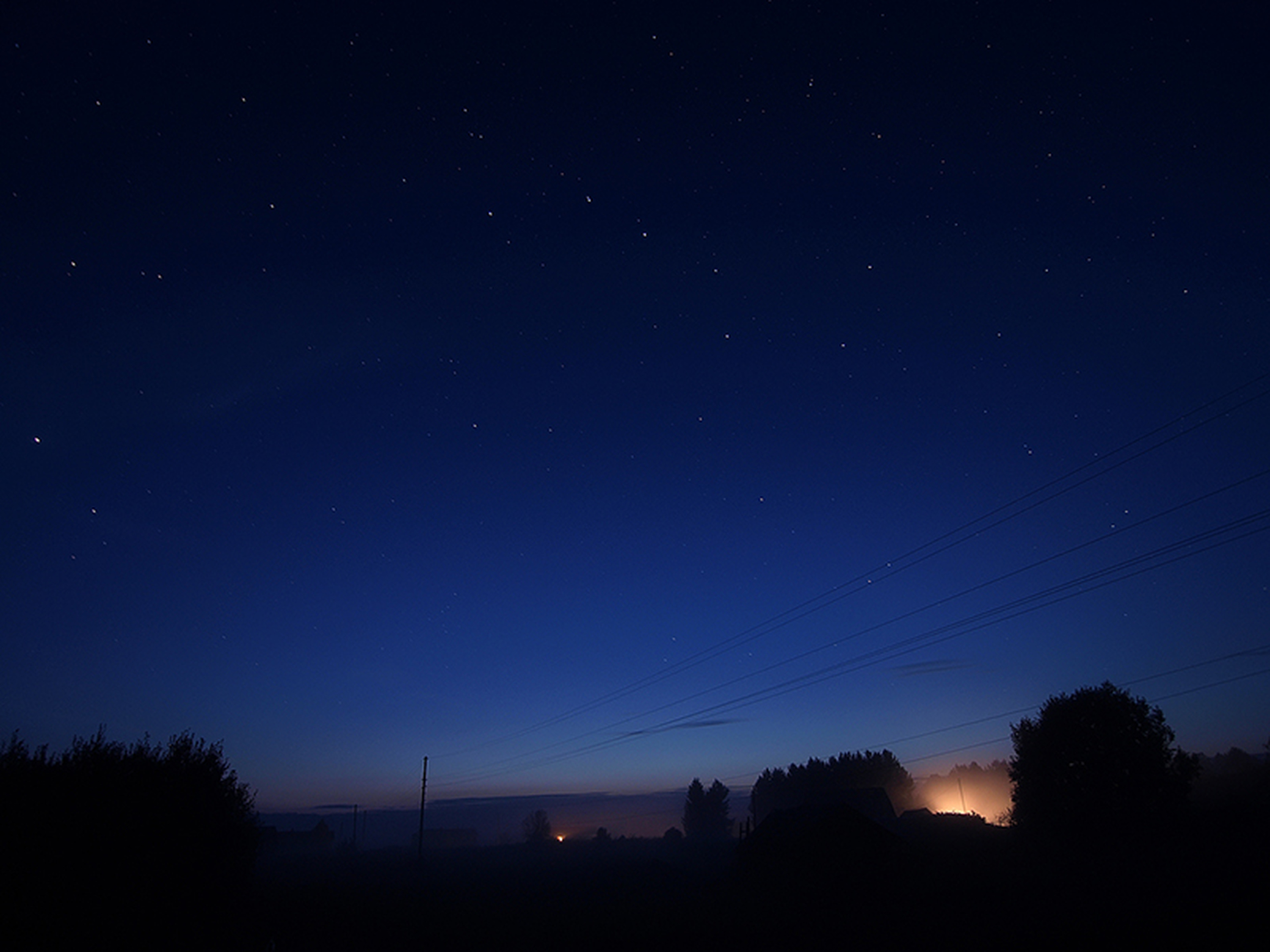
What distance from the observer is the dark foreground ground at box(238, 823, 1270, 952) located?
2047 centimetres

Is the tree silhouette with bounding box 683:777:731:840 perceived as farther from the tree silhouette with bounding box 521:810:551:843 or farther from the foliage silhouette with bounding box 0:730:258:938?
the foliage silhouette with bounding box 0:730:258:938

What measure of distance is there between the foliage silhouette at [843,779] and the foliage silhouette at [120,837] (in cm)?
11254

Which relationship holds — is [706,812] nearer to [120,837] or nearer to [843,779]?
[843,779]

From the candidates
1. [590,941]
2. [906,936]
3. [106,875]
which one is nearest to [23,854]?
[106,875]

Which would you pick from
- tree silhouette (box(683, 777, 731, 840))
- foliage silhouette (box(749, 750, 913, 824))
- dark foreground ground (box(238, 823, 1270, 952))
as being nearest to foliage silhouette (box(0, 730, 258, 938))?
dark foreground ground (box(238, 823, 1270, 952))

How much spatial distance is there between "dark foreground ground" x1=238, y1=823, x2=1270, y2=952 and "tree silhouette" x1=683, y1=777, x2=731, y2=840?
103732mm

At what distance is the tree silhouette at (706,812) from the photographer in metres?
139

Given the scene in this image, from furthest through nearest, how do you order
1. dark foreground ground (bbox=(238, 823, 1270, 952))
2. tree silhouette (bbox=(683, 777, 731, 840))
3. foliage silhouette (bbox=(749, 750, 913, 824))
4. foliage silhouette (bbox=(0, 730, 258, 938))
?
tree silhouette (bbox=(683, 777, 731, 840))
foliage silhouette (bbox=(749, 750, 913, 824))
dark foreground ground (bbox=(238, 823, 1270, 952))
foliage silhouette (bbox=(0, 730, 258, 938))

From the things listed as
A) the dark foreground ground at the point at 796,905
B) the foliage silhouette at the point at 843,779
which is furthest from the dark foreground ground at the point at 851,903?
the foliage silhouette at the point at 843,779

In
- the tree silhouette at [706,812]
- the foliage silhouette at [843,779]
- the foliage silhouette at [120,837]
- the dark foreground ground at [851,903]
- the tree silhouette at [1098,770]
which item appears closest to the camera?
the foliage silhouette at [120,837]

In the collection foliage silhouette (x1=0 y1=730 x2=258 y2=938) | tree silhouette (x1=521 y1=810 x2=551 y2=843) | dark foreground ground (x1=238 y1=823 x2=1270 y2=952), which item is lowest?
tree silhouette (x1=521 y1=810 x2=551 y2=843)

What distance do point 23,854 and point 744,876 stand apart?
35.3 metres

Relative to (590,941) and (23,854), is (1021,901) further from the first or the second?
(23,854)

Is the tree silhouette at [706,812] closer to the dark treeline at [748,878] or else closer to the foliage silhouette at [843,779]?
the foliage silhouette at [843,779]
